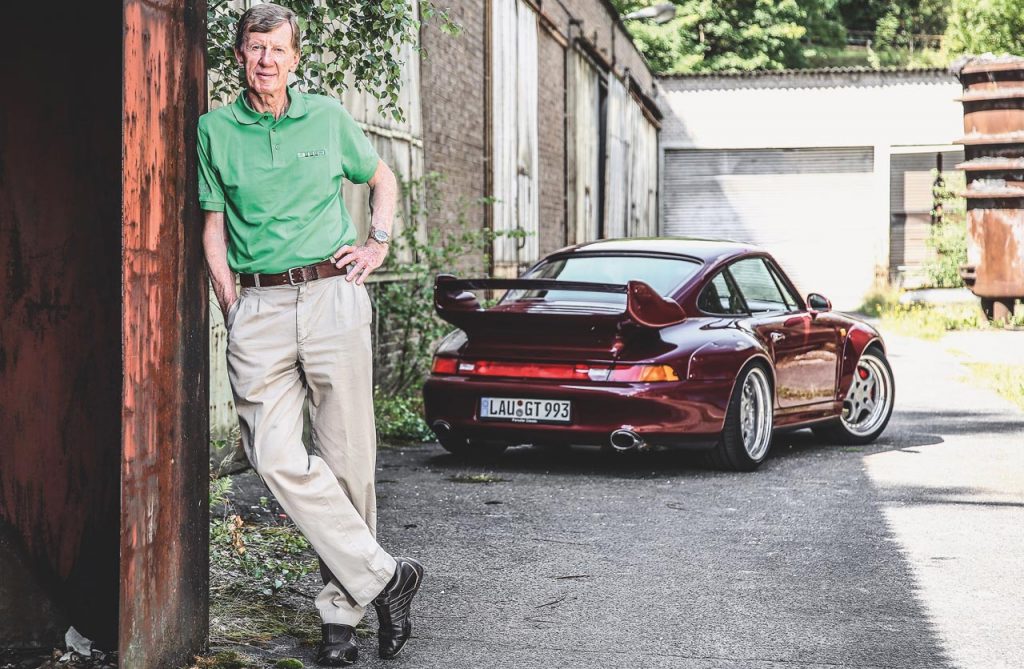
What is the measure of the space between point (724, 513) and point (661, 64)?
40.4 metres

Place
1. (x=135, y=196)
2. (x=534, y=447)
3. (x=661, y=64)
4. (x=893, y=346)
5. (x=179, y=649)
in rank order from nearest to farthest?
(x=135, y=196), (x=179, y=649), (x=534, y=447), (x=893, y=346), (x=661, y=64)

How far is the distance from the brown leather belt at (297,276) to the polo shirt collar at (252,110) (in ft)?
1.44

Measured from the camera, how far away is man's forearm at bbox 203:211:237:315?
4059 mm

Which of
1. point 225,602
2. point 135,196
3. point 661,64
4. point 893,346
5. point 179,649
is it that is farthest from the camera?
point 661,64

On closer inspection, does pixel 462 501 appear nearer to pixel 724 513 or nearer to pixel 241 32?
pixel 724 513

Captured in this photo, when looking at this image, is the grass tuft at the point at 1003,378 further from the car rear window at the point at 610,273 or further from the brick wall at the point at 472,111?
the brick wall at the point at 472,111

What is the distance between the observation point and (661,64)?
4588cm

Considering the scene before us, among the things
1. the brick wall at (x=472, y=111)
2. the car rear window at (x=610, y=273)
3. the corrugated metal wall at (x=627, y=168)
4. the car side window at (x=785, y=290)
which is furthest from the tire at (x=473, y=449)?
the corrugated metal wall at (x=627, y=168)

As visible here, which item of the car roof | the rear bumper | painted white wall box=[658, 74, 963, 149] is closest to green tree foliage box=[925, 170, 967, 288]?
painted white wall box=[658, 74, 963, 149]

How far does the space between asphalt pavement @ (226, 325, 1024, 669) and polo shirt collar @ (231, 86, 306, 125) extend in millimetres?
1669

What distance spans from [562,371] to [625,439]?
530 mm

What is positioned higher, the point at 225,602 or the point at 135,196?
the point at 135,196

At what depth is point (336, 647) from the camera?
4242 millimetres

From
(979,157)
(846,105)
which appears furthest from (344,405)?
(846,105)
